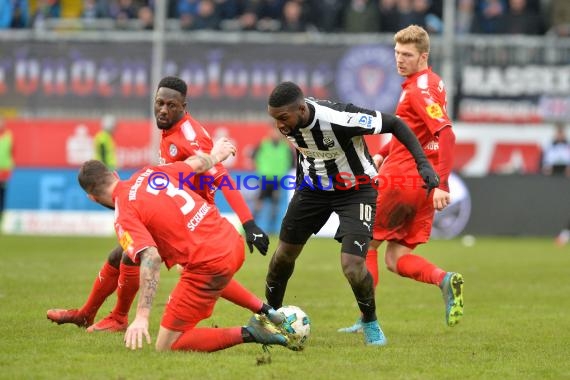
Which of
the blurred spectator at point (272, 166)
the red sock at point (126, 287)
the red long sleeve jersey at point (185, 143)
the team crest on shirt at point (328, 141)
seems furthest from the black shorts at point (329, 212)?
the blurred spectator at point (272, 166)

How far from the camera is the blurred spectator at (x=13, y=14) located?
2367cm

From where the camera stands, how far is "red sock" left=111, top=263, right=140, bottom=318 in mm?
8500

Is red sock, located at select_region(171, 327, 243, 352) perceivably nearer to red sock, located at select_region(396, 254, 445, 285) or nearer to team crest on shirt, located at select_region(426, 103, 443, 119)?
red sock, located at select_region(396, 254, 445, 285)

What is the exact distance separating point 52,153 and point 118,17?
144 inches

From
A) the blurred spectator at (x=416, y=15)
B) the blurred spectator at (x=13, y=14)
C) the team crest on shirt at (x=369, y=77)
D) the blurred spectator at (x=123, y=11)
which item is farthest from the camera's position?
the blurred spectator at (x=123, y=11)

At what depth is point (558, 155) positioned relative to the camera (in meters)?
21.7

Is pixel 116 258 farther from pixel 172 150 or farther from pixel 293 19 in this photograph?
pixel 293 19

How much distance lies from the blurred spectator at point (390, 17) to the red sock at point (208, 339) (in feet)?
53.0

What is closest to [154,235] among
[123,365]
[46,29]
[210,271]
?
[210,271]

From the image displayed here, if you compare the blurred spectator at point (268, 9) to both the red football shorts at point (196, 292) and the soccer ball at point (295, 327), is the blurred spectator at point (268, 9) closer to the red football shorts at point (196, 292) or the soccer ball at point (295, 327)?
the soccer ball at point (295, 327)

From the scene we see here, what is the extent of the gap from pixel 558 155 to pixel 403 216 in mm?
13199

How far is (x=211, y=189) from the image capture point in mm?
8867

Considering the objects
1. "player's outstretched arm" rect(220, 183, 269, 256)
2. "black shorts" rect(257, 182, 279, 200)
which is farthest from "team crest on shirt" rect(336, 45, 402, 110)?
"player's outstretched arm" rect(220, 183, 269, 256)

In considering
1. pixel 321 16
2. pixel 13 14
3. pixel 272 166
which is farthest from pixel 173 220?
pixel 13 14
